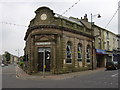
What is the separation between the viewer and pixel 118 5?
39.0 ft

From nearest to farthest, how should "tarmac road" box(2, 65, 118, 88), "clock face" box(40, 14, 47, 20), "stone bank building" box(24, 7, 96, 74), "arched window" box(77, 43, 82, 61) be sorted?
"tarmac road" box(2, 65, 118, 88)
"stone bank building" box(24, 7, 96, 74)
"clock face" box(40, 14, 47, 20)
"arched window" box(77, 43, 82, 61)

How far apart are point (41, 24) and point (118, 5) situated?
11.8m

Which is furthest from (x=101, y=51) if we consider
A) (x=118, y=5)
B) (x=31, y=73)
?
(x=118, y=5)

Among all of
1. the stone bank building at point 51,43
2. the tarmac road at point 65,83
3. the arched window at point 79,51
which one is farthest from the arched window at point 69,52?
the tarmac road at point 65,83

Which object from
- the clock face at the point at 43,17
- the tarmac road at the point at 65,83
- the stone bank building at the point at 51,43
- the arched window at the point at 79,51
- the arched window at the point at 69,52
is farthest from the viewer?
the arched window at the point at 79,51

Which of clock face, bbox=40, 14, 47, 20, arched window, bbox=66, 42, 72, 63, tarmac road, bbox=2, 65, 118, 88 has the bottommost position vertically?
tarmac road, bbox=2, 65, 118, 88

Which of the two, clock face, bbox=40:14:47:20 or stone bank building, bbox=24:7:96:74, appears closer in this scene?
stone bank building, bbox=24:7:96:74

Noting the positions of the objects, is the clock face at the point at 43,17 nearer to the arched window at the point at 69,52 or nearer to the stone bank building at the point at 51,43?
the stone bank building at the point at 51,43

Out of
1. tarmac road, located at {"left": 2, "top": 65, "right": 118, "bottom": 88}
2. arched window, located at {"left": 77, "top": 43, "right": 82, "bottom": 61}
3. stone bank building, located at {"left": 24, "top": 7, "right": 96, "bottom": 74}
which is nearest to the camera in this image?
tarmac road, located at {"left": 2, "top": 65, "right": 118, "bottom": 88}

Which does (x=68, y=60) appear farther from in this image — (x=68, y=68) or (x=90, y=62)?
(x=90, y=62)

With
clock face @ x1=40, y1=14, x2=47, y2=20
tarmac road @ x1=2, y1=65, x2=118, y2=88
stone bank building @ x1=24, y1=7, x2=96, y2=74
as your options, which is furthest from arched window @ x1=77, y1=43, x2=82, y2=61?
tarmac road @ x1=2, y1=65, x2=118, y2=88

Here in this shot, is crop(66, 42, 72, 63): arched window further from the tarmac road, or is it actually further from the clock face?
the tarmac road

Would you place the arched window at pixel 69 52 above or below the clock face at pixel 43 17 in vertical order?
below

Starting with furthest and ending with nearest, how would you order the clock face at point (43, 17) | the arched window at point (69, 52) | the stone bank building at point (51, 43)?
the arched window at point (69, 52) → the clock face at point (43, 17) → the stone bank building at point (51, 43)
